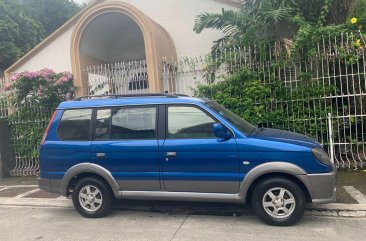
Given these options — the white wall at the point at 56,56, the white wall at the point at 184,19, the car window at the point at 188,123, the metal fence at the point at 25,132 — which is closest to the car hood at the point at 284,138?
the car window at the point at 188,123

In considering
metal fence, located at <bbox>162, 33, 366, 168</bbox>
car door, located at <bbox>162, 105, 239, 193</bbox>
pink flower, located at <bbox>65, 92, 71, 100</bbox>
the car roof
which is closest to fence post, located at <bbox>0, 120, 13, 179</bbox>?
pink flower, located at <bbox>65, 92, 71, 100</bbox>

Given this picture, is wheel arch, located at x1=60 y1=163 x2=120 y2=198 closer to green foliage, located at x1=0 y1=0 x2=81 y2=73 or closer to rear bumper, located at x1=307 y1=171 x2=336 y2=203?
rear bumper, located at x1=307 y1=171 x2=336 y2=203

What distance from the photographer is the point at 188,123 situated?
5.64m

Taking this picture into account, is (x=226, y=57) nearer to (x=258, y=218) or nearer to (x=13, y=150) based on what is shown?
(x=258, y=218)

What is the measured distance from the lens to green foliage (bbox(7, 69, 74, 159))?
10062mm

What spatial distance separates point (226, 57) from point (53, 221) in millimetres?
5182

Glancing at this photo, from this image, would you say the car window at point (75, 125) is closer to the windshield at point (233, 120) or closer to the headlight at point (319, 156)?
the windshield at point (233, 120)

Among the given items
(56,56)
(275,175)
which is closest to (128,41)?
(56,56)

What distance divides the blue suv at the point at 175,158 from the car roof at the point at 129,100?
0.6 inches

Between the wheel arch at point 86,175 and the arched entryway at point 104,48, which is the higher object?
the arched entryway at point 104,48

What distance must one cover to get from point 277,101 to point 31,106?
251 inches

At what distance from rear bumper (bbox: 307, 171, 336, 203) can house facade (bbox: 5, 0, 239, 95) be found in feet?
18.6

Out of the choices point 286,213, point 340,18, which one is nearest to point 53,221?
point 286,213

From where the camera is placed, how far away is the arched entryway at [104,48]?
10109 mm
